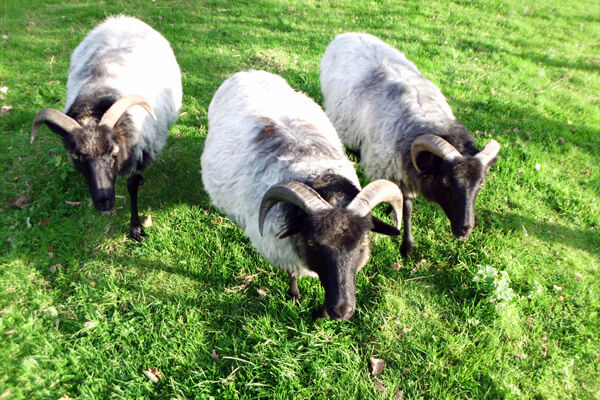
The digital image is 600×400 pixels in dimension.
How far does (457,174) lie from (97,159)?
3.69 metres

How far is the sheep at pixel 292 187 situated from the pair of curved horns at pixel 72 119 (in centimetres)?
95

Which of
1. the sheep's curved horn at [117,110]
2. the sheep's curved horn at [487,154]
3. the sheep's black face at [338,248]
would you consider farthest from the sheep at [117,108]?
the sheep's curved horn at [487,154]

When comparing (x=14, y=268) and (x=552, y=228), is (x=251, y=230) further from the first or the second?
(x=552, y=228)

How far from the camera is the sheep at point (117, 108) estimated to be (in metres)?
3.42

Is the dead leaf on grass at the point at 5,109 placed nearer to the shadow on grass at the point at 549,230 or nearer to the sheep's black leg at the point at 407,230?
the sheep's black leg at the point at 407,230

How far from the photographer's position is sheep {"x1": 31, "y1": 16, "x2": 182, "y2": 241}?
11.2 feet

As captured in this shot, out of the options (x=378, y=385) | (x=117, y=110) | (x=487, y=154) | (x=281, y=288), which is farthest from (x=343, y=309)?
(x=117, y=110)

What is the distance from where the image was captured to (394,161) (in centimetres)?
388

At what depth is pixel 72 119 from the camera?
3.39 metres

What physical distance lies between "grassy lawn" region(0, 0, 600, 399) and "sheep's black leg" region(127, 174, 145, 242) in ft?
0.58

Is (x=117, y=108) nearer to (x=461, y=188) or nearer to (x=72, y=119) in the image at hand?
(x=72, y=119)

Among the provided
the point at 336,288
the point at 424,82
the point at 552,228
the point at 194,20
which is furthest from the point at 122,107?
the point at 194,20

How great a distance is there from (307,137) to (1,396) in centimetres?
337

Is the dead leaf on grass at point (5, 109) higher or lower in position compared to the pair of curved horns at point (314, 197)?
lower
